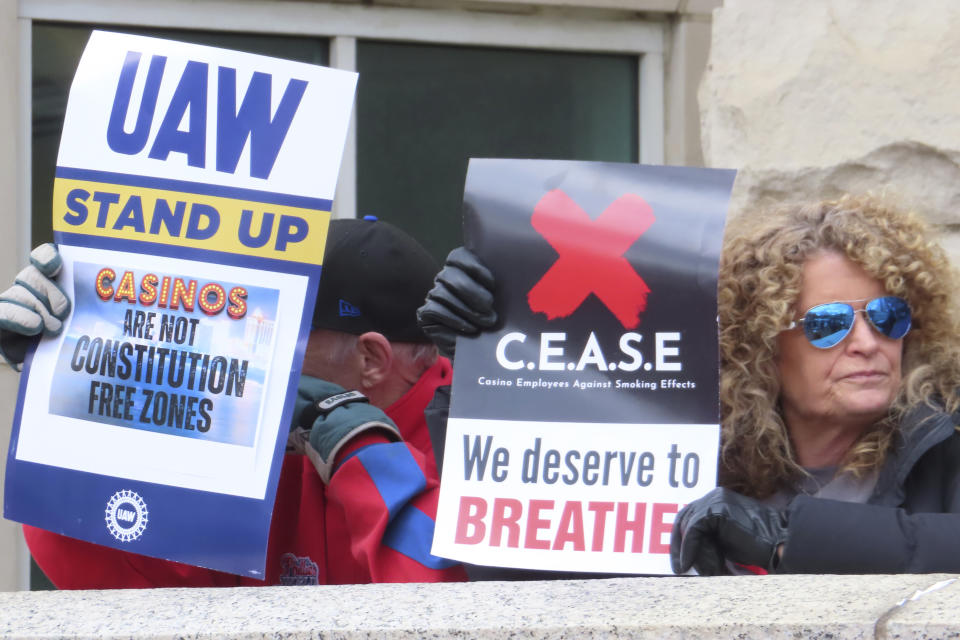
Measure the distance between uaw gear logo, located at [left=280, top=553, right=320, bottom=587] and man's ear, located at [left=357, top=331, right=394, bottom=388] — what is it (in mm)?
362

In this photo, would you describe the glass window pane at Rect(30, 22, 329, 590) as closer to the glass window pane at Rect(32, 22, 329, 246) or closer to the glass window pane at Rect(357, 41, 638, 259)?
the glass window pane at Rect(32, 22, 329, 246)

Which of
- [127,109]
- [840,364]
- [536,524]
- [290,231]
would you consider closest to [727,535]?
[536,524]

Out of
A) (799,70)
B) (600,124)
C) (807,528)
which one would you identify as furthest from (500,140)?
(807,528)

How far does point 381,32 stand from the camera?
4.24 metres

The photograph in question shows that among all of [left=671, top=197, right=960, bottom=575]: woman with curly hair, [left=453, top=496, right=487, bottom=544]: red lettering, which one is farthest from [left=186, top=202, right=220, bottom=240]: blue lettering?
[left=671, top=197, right=960, bottom=575]: woman with curly hair

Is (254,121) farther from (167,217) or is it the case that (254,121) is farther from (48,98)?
(48,98)

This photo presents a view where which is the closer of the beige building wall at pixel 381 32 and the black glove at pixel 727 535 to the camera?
the black glove at pixel 727 535

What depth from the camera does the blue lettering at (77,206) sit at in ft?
7.36

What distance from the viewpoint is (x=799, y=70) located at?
359 cm

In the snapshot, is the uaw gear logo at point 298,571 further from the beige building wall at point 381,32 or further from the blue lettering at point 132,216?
the beige building wall at point 381,32

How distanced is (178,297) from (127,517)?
361 millimetres

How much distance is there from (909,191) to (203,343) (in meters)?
2.08

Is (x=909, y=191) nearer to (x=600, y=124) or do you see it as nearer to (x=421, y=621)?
(x=600, y=124)

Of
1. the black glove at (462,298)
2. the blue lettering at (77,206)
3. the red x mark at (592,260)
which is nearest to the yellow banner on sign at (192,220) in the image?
the blue lettering at (77,206)
